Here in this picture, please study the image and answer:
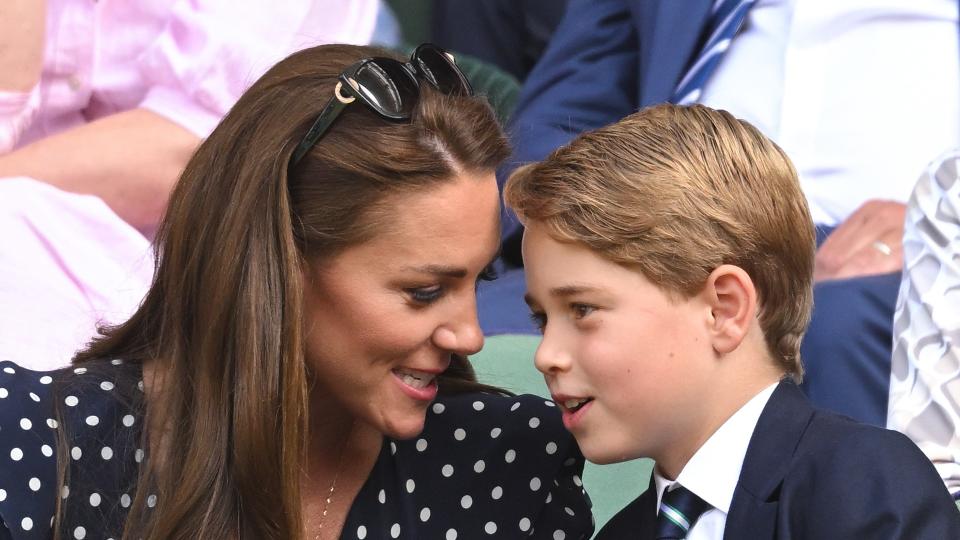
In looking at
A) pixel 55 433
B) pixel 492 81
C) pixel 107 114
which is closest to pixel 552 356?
pixel 55 433

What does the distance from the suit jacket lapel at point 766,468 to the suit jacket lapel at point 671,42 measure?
4.14ft

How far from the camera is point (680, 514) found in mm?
Answer: 1544

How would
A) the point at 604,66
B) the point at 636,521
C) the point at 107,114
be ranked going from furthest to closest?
1. the point at 604,66
2. the point at 107,114
3. the point at 636,521

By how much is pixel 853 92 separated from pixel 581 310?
4.19 feet

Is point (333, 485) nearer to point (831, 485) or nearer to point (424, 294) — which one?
point (424, 294)

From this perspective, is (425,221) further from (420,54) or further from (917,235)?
(917,235)

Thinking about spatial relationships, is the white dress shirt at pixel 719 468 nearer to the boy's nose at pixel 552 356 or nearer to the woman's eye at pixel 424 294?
the boy's nose at pixel 552 356

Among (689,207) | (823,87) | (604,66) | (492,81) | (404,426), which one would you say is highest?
(689,207)

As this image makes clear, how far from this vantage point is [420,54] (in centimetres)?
171

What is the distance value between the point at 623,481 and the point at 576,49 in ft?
3.71

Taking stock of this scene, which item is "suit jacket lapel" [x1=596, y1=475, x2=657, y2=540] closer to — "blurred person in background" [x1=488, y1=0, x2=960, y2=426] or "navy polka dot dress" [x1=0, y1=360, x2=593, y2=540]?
"navy polka dot dress" [x1=0, y1=360, x2=593, y2=540]

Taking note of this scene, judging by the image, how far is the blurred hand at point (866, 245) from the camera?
2381 mm

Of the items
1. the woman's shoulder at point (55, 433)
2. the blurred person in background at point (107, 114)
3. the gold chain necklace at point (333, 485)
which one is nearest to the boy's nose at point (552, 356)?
the gold chain necklace at point (333, 485)

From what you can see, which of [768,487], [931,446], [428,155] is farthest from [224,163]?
[931,446]
